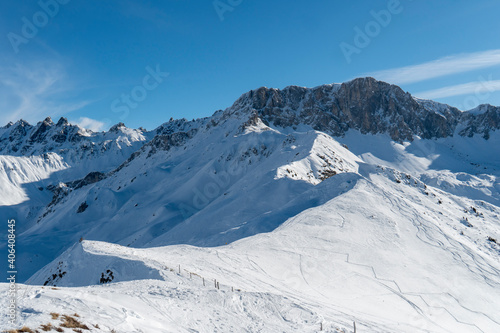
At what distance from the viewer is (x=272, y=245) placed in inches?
1118

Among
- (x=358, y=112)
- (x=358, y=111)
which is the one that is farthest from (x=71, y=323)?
(x=358, y=111)

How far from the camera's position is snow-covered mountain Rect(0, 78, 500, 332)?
48.8ft

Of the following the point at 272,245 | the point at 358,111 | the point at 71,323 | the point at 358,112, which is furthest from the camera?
the point at 358,111

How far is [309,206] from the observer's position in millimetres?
38750

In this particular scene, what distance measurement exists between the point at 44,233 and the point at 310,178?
67.7 m

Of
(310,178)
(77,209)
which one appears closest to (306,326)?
(310,178)

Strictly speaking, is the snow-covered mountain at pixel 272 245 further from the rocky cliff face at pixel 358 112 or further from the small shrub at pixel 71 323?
the rocky cliff face at pixel 358 112

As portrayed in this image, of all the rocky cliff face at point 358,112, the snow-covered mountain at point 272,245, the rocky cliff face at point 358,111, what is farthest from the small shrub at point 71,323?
the rocky cliff face at point 358,111

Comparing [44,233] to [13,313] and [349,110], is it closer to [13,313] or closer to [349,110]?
[13,313]

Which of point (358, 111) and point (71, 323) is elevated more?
point (358, 111)

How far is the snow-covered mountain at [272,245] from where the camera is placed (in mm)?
14875

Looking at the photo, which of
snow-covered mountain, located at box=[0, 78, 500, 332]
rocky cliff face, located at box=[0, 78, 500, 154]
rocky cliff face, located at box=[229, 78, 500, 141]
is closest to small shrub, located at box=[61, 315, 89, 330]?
snow-covered mountain, located at box=[0, 78, 500, 332]

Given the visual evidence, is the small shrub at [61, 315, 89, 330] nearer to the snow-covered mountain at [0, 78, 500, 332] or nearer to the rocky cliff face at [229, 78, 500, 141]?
the snow-covered mountain at [0, 78, 500, 332]

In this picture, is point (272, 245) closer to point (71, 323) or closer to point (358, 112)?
point (71, 323)
